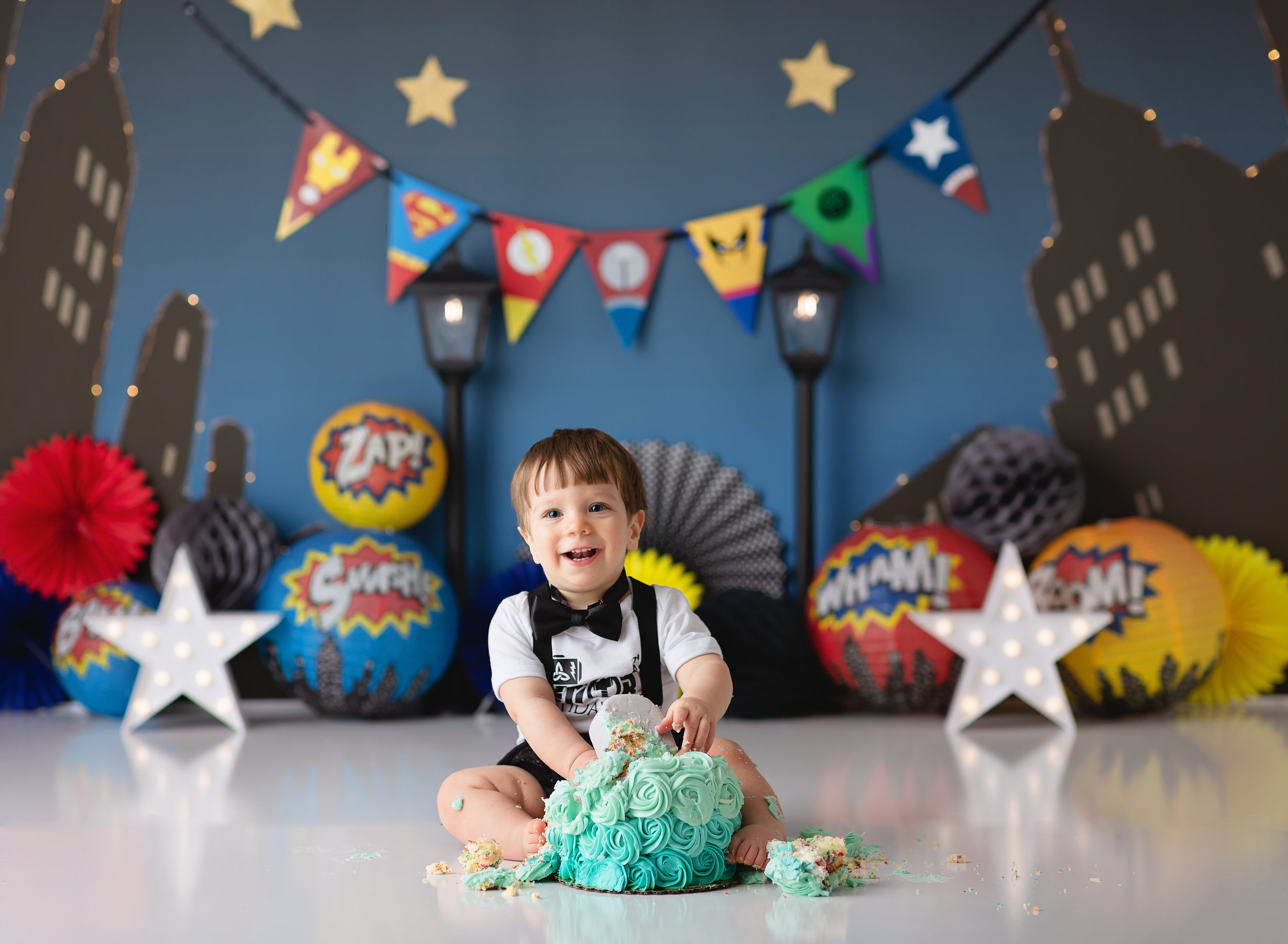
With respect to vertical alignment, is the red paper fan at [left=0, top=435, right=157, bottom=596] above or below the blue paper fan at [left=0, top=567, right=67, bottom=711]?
above

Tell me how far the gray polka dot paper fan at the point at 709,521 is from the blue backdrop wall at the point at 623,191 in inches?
2.8

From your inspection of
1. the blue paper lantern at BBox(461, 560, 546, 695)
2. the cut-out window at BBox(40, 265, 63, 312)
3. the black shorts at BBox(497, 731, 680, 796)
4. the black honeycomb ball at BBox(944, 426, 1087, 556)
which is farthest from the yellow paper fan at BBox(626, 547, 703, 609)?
the cut-out window at BBox(40, 265, 63, 312)

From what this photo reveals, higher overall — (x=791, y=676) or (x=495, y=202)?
(x=495, y=202)

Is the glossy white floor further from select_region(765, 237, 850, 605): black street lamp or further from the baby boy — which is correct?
select_region(765, 237, 850, 605): black street lamp

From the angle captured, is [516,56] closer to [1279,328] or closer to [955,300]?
[955,300]

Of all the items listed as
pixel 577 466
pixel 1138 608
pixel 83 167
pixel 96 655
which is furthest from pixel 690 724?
pixel 83 167

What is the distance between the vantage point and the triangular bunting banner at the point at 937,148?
314cm

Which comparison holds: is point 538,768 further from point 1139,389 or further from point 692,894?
point 1139,389

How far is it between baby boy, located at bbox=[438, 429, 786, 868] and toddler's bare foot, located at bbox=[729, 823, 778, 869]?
56 mm

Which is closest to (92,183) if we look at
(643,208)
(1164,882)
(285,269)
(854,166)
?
(285,269)

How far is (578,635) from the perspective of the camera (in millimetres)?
1573

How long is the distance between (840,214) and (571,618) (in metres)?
1.91

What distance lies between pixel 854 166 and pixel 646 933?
242cm

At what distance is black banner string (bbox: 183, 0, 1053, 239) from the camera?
10.4 feet
